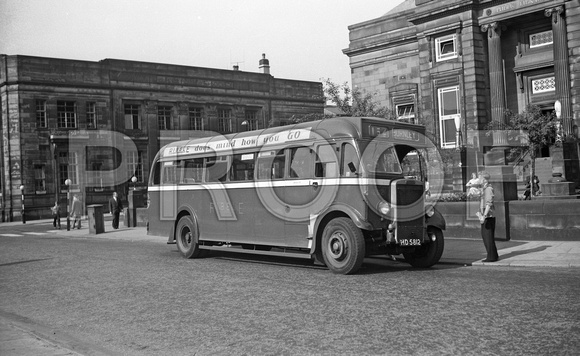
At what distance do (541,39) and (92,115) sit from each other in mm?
37965

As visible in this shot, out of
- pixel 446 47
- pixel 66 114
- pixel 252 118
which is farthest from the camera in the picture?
pixel 252 118

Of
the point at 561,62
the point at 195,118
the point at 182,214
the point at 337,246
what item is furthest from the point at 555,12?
the point at 195,118

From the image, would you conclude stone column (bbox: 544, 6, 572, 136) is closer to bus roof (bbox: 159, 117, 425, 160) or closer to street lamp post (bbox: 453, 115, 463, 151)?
street lamp post (bbox: 453, 115, 463, 151)

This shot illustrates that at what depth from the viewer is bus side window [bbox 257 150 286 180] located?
1338cm

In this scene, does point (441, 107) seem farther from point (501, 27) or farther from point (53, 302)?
point (53, 302)

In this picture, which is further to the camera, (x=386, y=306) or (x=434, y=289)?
(x=434, y=289)

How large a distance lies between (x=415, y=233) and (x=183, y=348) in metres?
6.68

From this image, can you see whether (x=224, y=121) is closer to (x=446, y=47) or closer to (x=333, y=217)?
(x=446, y=47)

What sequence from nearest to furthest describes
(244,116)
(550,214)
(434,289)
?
(434,289), (550,214), (244,116)

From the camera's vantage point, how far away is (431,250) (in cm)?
1262

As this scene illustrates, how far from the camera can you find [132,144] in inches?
2157

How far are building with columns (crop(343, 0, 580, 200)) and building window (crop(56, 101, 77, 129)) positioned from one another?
31290mm

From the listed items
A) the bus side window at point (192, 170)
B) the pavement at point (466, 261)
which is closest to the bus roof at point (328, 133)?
the bus side window at point (192, 170)

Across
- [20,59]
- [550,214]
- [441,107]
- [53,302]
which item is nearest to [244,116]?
[20,59]
